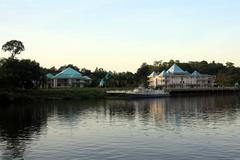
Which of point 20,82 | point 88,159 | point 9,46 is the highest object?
point 9,46

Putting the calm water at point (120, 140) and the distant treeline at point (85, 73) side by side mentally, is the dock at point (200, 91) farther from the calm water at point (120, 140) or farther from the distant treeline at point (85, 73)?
the calm water at point (120, 140)

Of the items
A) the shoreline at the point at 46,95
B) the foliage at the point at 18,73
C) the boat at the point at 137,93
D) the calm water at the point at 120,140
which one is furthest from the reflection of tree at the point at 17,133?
the boat at the point at 137,93

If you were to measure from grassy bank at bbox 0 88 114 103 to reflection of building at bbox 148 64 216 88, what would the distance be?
5285cm

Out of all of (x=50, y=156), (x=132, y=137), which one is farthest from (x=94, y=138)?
(x=50, y=156)

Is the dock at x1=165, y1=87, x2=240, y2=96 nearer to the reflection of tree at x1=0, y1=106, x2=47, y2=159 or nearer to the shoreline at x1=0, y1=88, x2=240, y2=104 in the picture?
the shoreline at x1=0, y1=88, x2=240, y2=104

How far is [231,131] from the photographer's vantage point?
133 feet

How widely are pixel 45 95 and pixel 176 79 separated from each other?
8010cm

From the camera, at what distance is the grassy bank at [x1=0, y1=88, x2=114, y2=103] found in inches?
3686

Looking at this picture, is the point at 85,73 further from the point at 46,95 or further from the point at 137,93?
the point at 46,95

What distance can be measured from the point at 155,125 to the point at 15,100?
54842 mm

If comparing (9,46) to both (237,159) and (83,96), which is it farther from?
(237,159)

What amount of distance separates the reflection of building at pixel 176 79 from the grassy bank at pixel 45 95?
52850mm

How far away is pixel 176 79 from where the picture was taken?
567 feet

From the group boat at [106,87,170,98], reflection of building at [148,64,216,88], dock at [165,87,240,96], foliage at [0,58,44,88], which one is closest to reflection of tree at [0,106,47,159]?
foliage at [0,58,44,88]
